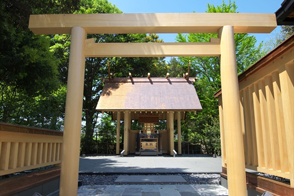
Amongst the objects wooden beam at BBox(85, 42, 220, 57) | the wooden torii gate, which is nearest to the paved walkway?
the wooden torii gate

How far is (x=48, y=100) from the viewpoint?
8609 mm

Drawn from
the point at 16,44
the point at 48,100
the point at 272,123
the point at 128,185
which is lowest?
the point at 128,185

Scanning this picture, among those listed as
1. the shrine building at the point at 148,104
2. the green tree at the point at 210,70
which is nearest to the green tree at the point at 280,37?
the green tree at the point at 210,70

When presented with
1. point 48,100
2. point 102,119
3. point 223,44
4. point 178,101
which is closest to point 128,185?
point 223,44

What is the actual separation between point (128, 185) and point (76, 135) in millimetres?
2544

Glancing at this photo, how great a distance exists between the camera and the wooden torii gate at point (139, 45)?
3.06 m

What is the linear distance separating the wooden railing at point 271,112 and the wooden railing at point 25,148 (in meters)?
3.82

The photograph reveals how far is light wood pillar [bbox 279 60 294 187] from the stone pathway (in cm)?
209

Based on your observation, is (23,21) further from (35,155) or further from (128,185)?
(128,185)

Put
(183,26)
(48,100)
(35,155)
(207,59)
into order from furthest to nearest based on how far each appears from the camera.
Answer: (207,59)
(48,100)
(35,155)
(183,26)

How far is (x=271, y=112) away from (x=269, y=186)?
1.11 meters

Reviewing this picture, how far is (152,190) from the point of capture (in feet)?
14.7

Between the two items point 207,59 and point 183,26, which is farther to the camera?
point 207,59

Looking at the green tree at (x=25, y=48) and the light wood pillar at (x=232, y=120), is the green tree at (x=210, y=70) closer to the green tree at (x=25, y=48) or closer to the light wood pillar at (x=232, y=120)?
the green tree at (x=25, y=48)
